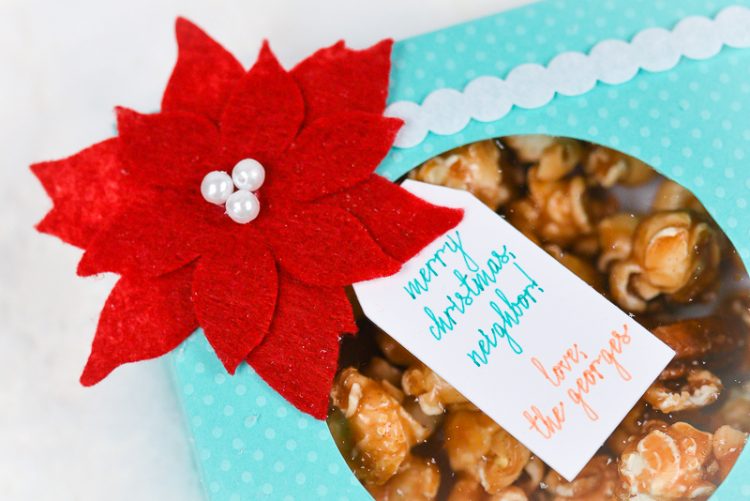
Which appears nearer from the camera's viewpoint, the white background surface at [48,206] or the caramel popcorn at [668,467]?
the caramel popcorn at [668,467]

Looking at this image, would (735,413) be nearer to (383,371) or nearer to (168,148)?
(383,371)

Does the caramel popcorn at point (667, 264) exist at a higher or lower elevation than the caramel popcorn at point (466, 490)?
higher

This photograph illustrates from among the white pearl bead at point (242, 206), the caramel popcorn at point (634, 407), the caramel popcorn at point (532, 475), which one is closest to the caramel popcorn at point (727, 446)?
the caramel popcorn at point (634, 407)

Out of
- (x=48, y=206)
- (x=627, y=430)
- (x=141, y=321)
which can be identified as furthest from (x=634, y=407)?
(x=48, y=206)

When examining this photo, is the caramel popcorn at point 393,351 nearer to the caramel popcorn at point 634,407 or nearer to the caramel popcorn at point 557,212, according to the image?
the caramel popcorn at point 634,407

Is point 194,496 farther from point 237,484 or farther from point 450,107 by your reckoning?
point 450,107

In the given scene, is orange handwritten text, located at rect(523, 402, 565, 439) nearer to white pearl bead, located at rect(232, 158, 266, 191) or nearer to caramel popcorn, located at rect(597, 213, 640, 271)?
caramel popcorn, located at rect(597, 213, 640, 271)
